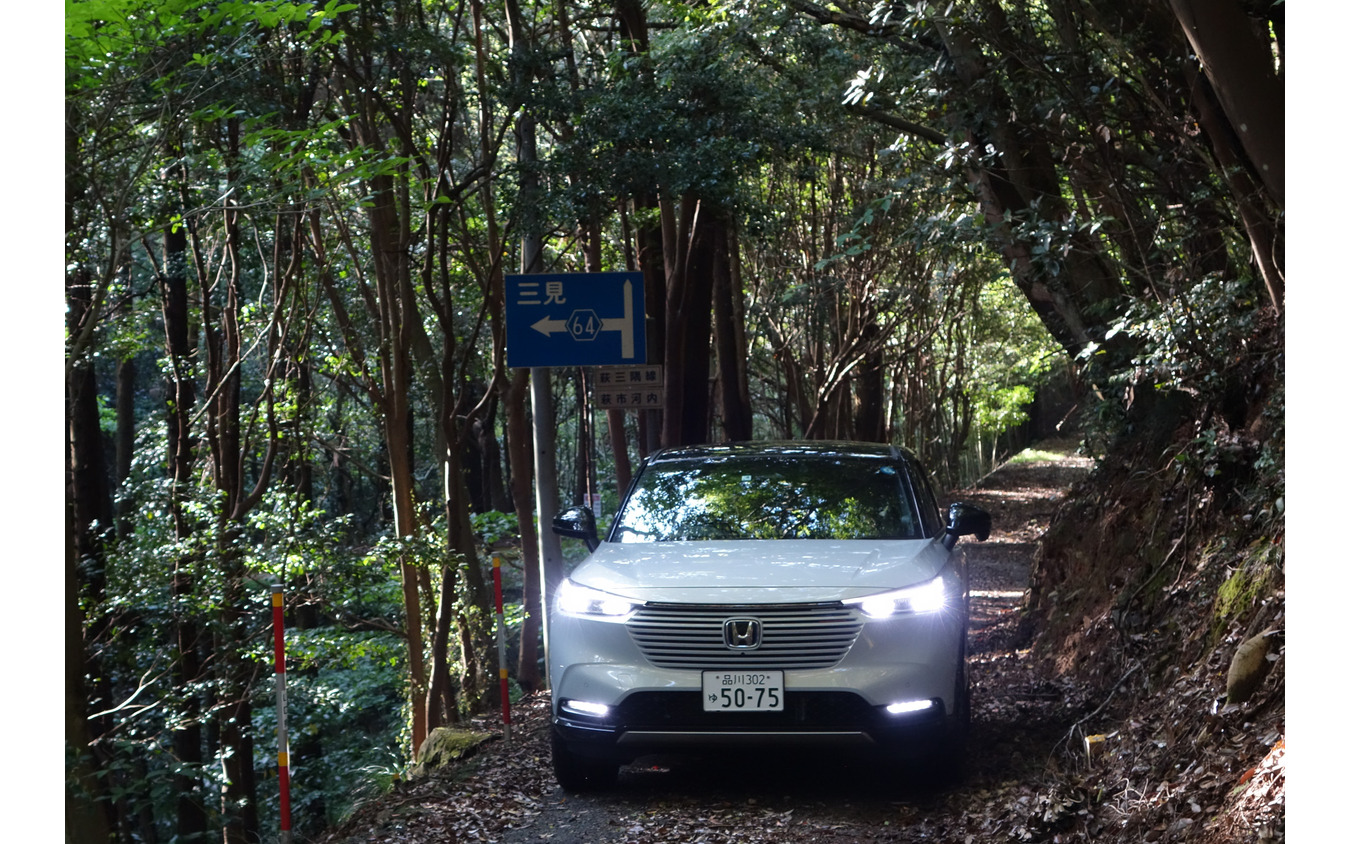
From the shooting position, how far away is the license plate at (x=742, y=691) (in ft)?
19.1

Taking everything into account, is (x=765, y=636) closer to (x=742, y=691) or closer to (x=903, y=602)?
(x=742, y=691)

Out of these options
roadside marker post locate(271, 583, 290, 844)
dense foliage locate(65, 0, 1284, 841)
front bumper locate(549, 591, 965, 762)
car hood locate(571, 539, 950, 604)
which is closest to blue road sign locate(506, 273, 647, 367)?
dense foliage locate(65, 0, 1284, 841)

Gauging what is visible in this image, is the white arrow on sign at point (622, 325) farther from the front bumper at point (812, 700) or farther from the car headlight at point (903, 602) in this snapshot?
the car headlight at point (903, 602)

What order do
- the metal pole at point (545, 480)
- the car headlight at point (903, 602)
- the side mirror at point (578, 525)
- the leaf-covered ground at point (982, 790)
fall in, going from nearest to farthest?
the leaf-covered ground at point (982, 790)
the car headlight at point (903, 602)
the side mirror at point (578, 525)
the metal pole at point (545, 480)

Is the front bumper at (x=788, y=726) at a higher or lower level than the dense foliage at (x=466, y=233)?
lower

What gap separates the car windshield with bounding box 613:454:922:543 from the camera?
689 cm

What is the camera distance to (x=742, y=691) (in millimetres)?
5836


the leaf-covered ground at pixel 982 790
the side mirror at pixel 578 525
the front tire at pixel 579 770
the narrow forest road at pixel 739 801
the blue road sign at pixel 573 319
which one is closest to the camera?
the leaf-covered ground at pixel 982 790

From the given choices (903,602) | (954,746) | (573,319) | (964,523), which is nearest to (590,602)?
(903,602)

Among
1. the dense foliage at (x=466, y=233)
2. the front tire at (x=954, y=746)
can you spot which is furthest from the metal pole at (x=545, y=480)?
the front tire at (x=954, y=746)

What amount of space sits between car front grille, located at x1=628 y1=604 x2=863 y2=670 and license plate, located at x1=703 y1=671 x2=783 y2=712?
5cm

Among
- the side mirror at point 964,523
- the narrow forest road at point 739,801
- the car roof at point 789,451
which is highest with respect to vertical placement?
the car roof at point 789,451

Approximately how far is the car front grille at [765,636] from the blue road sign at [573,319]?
3.60 metres

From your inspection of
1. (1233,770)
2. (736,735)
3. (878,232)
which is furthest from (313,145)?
(878,232)
